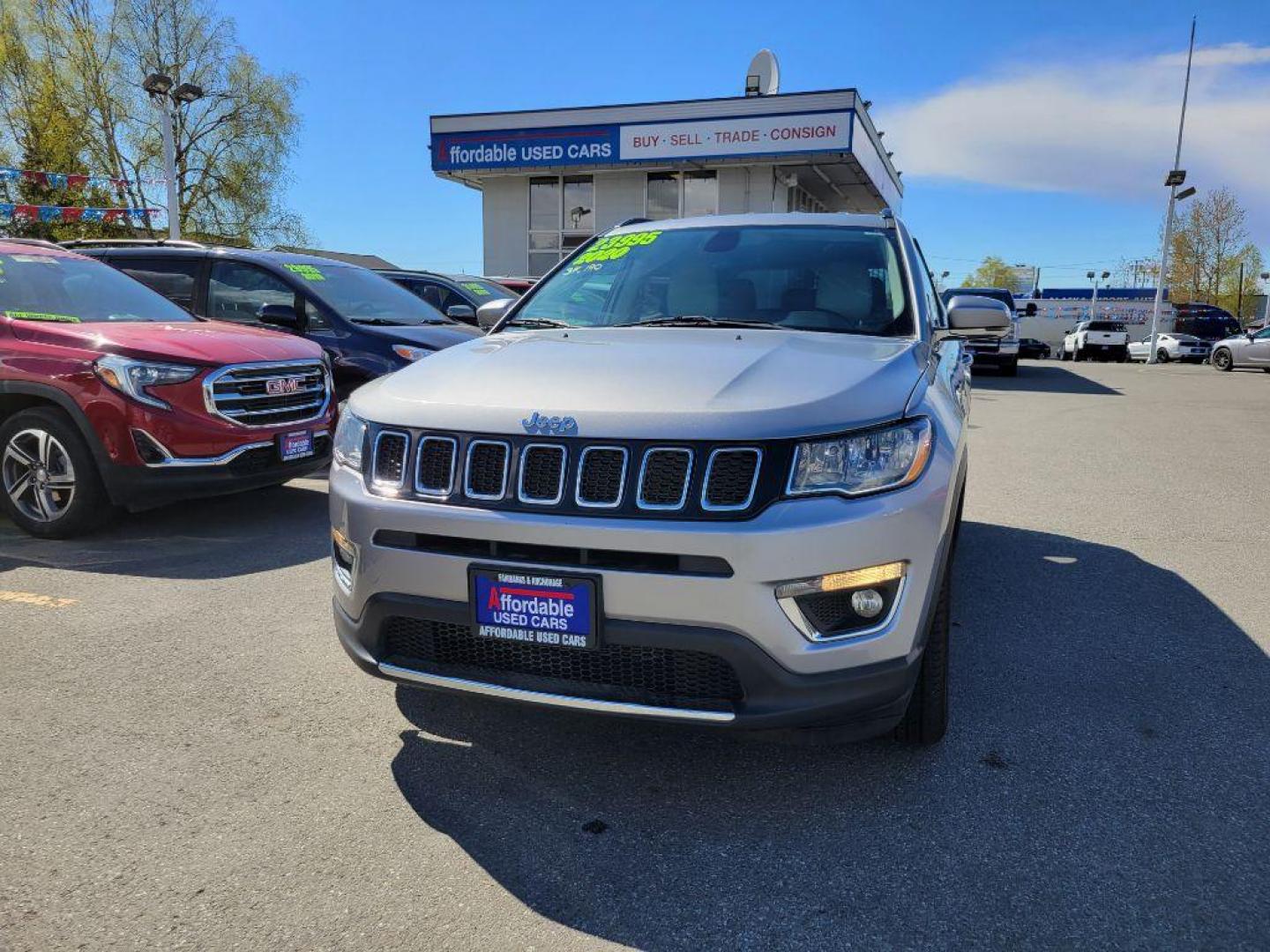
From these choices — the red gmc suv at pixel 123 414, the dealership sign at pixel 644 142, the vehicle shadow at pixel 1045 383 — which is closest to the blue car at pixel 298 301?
the red gmc suv at pixel 123 414

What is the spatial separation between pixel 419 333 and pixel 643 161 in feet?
57.3

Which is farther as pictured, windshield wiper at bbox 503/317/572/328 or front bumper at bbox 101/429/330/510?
front bumper at bbox 101/429/330/510

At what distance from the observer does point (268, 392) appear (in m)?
5.41

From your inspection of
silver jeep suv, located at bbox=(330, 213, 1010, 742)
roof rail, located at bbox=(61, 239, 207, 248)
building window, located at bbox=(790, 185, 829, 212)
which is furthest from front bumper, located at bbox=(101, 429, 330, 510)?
building window, located at bbox=(790, 185, 829, 212)

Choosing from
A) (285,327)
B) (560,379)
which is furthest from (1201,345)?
(560,379)

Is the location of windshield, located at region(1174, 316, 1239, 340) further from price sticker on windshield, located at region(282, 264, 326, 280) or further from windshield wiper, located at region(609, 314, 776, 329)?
windshield wiper, located at region(609, 314, 776, 329)

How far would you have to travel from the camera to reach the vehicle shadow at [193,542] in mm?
4629

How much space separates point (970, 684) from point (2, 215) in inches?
1015

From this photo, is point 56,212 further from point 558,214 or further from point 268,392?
point 268,392

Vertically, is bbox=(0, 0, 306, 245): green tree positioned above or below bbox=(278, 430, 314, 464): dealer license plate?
above

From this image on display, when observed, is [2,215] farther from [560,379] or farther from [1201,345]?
[1201,345]

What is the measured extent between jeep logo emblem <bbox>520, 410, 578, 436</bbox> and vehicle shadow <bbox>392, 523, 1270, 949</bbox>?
767mm

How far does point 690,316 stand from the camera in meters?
3.39

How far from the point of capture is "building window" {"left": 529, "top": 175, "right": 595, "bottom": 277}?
25469mm
